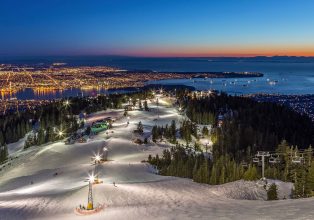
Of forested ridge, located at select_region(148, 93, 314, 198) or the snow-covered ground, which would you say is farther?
forested ridge, located at select_region(148, 93, 314, 198)

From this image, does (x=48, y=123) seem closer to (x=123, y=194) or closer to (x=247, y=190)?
(x=123, y=194)

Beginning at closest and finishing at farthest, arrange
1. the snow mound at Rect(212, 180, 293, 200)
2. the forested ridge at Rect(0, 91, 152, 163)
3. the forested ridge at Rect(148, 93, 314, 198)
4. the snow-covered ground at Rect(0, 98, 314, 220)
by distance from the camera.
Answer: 1. the snow-covered ground at Rect(0, 98, 314, 220)
2. the snow mound at Rect(212, 180, 293, 200)
3. the forested ridge at Rect(148, 93, 314, 198)
4. the forested ridge at Rect(0, 91, 152, 163)

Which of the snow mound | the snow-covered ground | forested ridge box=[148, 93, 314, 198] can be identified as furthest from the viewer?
forested ridge box=[148, 93, 314, 198]

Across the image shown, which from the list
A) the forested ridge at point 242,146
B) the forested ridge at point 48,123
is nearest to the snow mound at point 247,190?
the forested ridge at point 242,146

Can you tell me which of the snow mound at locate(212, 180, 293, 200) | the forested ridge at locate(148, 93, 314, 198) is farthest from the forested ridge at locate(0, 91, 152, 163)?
the snow mound at locate(212, 180, 293, 200)

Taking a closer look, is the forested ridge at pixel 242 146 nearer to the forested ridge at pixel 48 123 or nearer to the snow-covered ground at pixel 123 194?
the snow-covered ground at pixel 123 194

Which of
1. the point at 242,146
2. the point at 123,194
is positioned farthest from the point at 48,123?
the point at 123,194

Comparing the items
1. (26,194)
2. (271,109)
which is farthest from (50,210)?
(271,109)

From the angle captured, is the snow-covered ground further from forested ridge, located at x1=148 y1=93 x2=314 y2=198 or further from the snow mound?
forested ridge, located at x1=148 y1=93 x2=314 y2=198

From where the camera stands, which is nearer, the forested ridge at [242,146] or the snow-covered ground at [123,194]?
the snow-covered ground at [123,194]

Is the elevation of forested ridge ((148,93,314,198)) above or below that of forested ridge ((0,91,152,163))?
above
